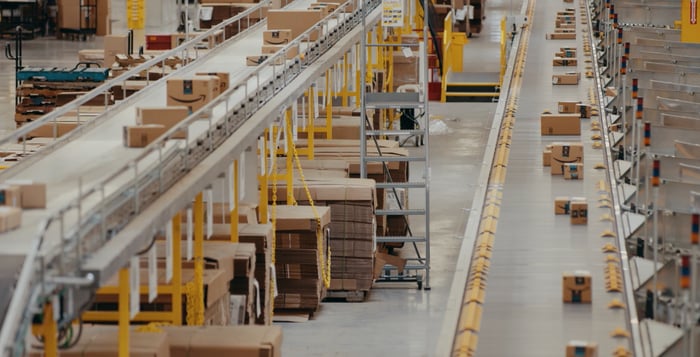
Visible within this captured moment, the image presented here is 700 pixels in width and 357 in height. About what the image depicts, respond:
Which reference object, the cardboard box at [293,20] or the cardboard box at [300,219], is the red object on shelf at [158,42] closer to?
the cardboard box at [293,20]

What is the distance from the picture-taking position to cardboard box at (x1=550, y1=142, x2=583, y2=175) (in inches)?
488

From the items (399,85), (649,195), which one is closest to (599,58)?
(399,85)

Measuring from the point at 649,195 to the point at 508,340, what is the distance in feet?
12.2

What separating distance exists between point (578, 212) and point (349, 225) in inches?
182

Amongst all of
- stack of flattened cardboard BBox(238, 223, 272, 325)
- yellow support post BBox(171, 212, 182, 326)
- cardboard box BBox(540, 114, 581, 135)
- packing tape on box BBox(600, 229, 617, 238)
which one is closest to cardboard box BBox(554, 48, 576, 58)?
cardboard box BBox(540, 114, 581, 135)

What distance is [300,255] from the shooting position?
1349 centimetres

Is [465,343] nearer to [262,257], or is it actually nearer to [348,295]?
[262,257]

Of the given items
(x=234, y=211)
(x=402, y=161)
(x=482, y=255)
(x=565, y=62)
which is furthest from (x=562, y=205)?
(x=565, y=62)

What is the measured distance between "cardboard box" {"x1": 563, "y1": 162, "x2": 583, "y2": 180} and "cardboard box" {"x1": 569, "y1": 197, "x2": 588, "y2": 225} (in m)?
1.88

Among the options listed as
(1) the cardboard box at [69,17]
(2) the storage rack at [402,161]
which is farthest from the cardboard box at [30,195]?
(1) the cardboard box at [69,17]

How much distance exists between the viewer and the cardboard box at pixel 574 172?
12.0 meters

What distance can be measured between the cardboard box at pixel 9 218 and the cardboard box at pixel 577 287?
2869 millimetres

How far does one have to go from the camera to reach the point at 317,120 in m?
18.5

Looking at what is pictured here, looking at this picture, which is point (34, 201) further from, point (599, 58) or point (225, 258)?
point (599, 58)
